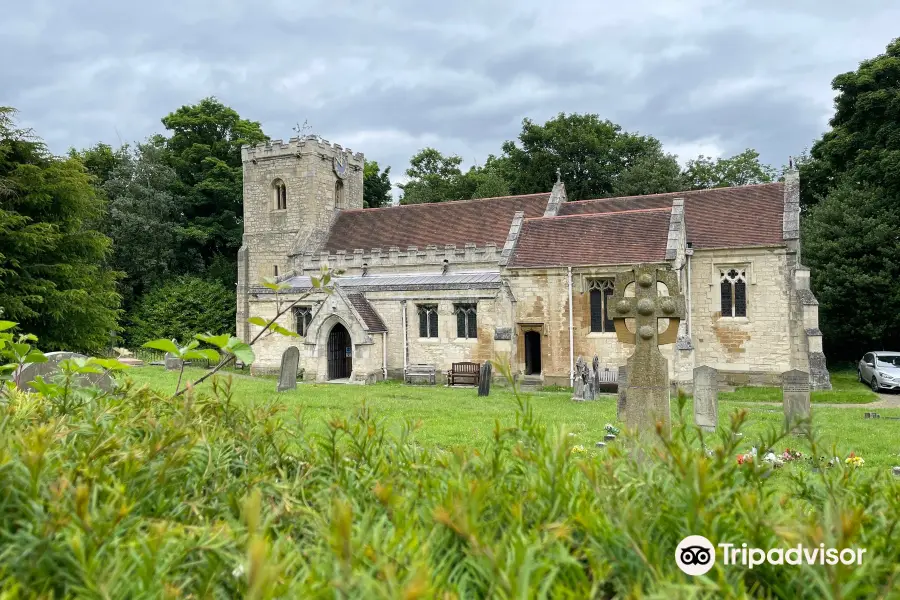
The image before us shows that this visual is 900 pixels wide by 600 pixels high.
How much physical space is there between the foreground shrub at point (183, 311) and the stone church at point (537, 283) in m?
7.48

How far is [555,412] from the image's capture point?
1489 centimetres

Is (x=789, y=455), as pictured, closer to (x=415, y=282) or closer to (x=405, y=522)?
(x=405, y=522)

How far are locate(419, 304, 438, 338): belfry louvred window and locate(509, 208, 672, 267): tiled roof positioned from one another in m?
3.84

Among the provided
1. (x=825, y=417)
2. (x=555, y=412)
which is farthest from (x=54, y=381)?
(x=825, y=417)

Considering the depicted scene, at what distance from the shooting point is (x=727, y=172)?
4303 centimetres

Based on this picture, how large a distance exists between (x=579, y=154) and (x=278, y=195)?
20074 mm

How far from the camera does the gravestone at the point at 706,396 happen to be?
40.9 ft

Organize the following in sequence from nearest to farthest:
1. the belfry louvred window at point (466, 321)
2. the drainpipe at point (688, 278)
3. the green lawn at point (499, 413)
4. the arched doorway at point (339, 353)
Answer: the green lawn at point (499, 413), the drainpipe at point (688, 278), the belfry louvred window at point (466, 321), the arched doorway at point (339, 353)

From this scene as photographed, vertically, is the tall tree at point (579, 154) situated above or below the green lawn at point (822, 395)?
above

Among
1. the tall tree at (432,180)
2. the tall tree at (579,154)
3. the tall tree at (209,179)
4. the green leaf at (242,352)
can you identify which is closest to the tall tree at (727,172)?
the tall tree at (579,154)

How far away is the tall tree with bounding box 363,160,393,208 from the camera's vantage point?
47.3m

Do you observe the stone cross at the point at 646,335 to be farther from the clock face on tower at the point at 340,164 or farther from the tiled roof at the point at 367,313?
the clock face on tower at the point at 340,164

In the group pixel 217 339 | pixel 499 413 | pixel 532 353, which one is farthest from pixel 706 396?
pixel 532 353

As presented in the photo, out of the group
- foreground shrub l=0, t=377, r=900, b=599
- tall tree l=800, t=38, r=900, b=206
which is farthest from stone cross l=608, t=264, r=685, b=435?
tall tree l=800, t=38, r=900, b=206
